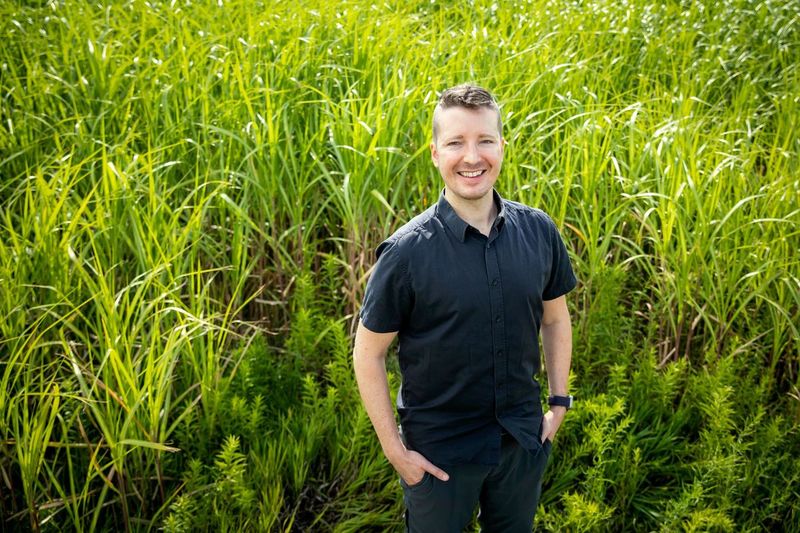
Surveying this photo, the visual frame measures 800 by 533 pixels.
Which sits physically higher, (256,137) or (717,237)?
(256,137)

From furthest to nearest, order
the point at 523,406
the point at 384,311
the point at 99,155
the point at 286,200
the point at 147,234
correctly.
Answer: the point at 99,155
the point at 286,200
the point at 147,234
the point at 523,406
the point at 384,311

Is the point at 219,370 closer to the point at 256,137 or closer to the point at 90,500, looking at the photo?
the point at 90,500

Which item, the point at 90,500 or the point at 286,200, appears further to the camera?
the point at 286,200

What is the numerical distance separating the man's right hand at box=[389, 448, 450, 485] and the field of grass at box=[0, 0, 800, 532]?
629mm

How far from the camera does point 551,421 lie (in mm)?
1798

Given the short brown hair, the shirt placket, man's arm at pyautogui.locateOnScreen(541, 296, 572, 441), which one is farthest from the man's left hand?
the short brown hair

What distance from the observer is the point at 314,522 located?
7.26 ft

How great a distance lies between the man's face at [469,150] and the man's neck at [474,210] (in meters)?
0.03

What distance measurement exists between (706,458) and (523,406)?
3.12 feet

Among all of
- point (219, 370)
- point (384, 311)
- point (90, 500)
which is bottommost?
point (90, 500)

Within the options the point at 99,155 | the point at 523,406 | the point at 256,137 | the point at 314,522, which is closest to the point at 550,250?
the point at 523,406

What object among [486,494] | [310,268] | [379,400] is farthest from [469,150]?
[310,268]

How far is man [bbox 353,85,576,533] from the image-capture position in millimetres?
1605

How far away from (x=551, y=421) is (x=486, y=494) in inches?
8.5
